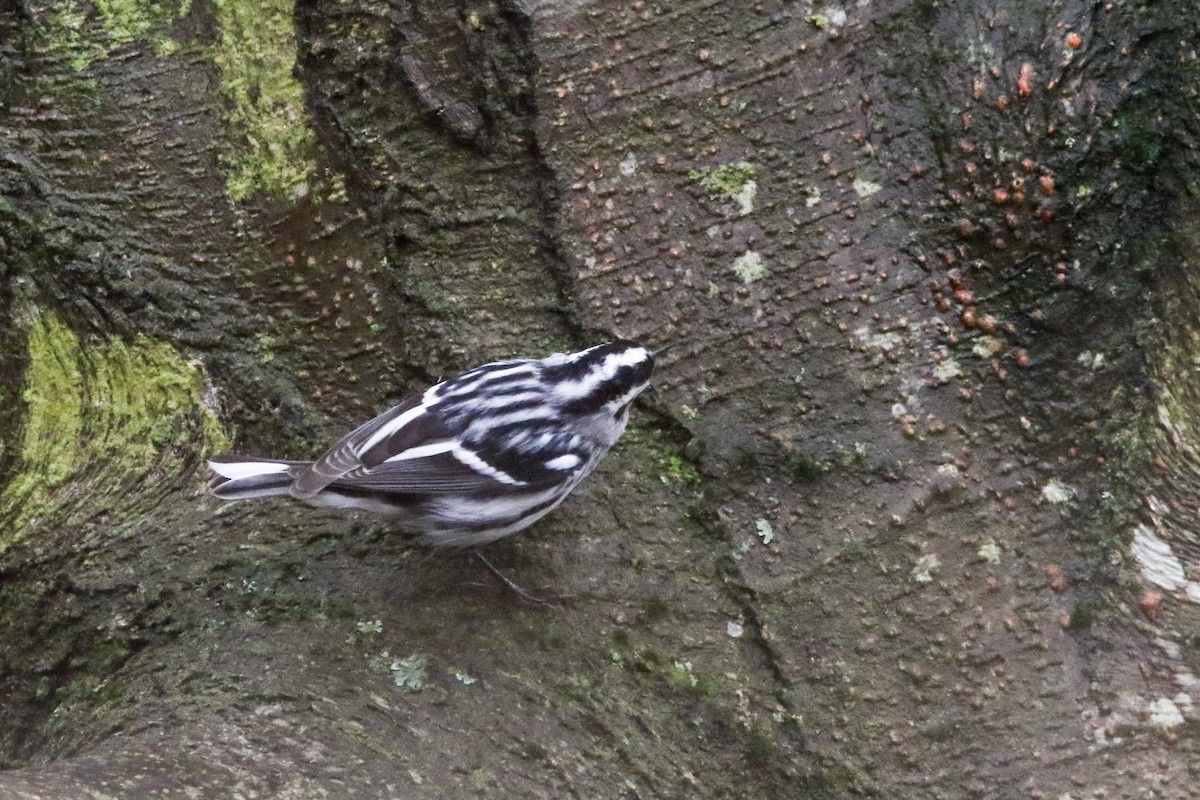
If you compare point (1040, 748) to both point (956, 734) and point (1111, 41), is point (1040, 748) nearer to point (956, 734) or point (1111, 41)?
point (956, 734)

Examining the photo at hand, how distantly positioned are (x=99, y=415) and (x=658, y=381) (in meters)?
1.54

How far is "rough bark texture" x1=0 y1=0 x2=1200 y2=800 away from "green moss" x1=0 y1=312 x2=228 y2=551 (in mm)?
11

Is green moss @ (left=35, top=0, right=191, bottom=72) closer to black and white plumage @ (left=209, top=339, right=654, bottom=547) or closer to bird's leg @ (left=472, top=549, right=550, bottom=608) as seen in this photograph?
black and white plumage @ (left=209, top=339, right=654, bottom=547)

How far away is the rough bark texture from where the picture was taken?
2361mm

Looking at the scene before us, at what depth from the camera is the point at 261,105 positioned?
2832mm

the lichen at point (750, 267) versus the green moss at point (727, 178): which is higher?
the green moss at point (727, 178)

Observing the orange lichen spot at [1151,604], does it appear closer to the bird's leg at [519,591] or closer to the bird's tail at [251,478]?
the bird's leg at [519,591]

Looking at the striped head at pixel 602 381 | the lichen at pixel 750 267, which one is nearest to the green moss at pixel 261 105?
the striped head at pixel 602 381

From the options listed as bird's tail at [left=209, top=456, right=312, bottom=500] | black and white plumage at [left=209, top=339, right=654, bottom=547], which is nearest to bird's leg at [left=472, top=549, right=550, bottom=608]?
black and white plumage at [left=209, top=339, right=654, bottom=547]

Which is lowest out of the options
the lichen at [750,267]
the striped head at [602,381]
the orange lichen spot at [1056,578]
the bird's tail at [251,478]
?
the orange lichen spot at [1056,578]

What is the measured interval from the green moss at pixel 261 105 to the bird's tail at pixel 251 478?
0.71m

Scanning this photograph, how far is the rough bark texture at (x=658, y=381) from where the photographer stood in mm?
2361

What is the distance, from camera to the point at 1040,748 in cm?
233

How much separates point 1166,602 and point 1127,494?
254 mm
